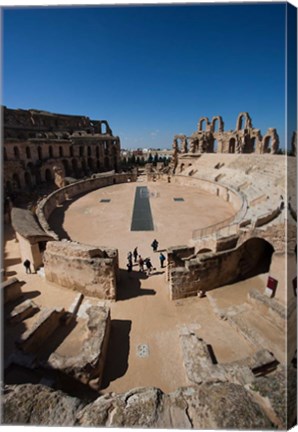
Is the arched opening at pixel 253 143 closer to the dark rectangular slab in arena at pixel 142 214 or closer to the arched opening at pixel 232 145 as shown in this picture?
the arched opening at pixel 232 145

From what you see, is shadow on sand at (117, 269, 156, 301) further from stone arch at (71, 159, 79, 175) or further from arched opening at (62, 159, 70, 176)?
stone arch at (71, 159, 79, 175)

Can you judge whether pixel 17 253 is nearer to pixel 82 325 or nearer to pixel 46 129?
pixel 82 325

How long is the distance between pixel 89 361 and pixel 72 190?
22.6 meters

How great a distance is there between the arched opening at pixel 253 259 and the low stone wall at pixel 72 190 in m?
9.27

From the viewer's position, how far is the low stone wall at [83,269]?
8195 millimetres

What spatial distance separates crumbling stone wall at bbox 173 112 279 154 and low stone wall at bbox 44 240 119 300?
90.9ft


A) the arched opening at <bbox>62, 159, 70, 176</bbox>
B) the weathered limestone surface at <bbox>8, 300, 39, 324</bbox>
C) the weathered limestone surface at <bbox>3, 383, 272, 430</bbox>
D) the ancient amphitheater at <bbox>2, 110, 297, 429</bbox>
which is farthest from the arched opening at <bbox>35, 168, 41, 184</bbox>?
the weathered limestone surface at <bbox>3, 383, 272, 430</bbox>

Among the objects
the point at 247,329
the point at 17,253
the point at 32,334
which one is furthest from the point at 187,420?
the point at 17,253

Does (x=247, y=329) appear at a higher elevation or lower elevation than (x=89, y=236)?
lower

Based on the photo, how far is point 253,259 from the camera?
396 inches

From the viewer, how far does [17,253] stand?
1247 centimetres

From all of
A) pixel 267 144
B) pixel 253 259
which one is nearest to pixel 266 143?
pixel 267 144

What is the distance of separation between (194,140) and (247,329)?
36003mm

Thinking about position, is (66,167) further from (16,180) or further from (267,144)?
(267,144)
